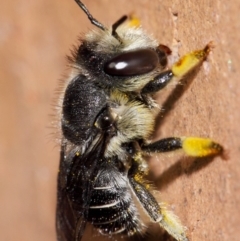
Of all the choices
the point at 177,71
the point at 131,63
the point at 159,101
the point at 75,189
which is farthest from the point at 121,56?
the point at 75,189

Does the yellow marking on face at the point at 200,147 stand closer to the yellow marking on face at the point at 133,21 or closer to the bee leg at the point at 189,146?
the bee leg at the point at 189,146

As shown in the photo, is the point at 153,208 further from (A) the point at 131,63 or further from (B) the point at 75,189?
(A) the point at 131,63

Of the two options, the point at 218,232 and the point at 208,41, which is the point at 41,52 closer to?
the point at 208,41

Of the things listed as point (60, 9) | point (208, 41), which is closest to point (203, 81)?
point (208, 41)

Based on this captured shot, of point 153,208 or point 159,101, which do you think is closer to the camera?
point 153,208

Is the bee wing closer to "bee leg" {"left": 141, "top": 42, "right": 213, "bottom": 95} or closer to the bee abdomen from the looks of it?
the bee abdomen

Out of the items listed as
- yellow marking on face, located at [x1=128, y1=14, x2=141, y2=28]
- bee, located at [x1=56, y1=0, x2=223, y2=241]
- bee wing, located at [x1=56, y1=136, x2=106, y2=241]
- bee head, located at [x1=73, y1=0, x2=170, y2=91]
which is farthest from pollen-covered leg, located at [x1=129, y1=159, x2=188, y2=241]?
yellow marking on face, located at [x1=128, y1=14, x2=141, y2=28]

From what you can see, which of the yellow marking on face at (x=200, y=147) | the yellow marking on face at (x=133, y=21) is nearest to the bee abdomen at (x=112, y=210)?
the yellow marking on face at (x=200, y=147)
